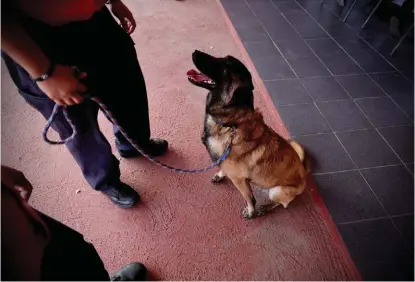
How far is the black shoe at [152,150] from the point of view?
232cm

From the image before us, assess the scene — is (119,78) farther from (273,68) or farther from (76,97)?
(273,68)

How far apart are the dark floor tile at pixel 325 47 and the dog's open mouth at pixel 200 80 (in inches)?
108

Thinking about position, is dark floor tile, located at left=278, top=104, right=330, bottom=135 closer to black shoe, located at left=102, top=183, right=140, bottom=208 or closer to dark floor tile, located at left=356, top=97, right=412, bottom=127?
dark floor tile, located at left=356, top=97, right=412, bottom=127

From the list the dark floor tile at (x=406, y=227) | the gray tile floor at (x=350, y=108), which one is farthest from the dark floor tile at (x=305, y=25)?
the dark floor tile at (x=406, y=227)

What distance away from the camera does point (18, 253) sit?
0.72 meters

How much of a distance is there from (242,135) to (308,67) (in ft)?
7.84

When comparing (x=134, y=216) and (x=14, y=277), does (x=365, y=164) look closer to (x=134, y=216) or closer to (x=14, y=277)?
(x=134, y=216)

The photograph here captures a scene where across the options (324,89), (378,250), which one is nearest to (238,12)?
(324,89)

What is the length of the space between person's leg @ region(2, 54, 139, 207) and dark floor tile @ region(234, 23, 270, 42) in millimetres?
2906

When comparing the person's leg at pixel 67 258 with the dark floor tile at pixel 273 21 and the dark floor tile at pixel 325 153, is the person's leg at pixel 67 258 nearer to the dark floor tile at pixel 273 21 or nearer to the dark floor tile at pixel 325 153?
the dark floor tile at pixel 325 153

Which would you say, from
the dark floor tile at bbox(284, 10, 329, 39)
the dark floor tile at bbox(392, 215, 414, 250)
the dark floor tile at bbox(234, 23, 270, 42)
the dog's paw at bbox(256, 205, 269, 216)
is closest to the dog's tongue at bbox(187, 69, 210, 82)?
the dog's paw at bbox(256, 205, 269, 216)

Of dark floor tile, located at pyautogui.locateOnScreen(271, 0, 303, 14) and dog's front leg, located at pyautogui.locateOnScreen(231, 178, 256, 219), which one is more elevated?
dark floor tile, located at pyautogui.locateOnScreen(271, 0, 303, 14)

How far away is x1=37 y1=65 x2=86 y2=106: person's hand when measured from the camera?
111 centimetres

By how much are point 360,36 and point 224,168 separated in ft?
12.6
